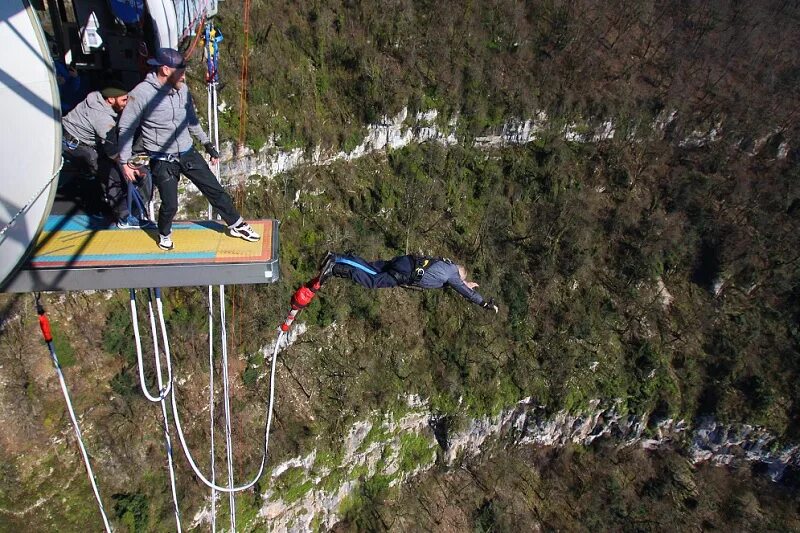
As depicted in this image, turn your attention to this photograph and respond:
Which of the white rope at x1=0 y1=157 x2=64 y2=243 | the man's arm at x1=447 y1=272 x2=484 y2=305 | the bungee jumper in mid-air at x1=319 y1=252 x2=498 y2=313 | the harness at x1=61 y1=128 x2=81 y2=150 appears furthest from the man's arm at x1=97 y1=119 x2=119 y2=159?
the man's arm at x1=447 y1=272 x2=484 y2=305

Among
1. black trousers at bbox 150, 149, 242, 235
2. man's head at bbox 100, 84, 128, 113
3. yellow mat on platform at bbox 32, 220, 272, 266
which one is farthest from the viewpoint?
man's head at bbox 100, 84, 128, 113

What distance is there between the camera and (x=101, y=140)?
573 centimetres

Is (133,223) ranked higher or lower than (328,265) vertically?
higher

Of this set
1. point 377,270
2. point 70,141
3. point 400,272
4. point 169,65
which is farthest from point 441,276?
point 70,141

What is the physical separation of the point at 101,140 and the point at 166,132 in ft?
5.59

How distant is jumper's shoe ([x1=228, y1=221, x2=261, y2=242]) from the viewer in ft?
19.4

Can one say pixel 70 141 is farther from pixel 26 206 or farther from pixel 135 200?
pixel 26 206

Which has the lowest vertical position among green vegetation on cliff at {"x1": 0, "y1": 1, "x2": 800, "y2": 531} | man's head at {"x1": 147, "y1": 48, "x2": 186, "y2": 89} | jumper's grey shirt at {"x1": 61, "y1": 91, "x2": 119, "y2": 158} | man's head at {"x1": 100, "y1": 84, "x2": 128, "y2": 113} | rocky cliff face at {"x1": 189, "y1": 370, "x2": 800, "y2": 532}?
rocky cliff face at {"x1": 189, "y1": 370, "x2": 800, "y2": 532}

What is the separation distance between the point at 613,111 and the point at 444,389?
75.4ft

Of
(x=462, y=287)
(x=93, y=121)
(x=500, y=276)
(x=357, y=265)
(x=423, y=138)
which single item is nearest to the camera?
(x=93, y=121)

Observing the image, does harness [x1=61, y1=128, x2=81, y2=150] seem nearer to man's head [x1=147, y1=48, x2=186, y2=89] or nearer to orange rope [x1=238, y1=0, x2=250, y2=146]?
man's head [x1=147, y1=48, x2=186, y2=89]

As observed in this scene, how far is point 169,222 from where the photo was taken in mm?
5391

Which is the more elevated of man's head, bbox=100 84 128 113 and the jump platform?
man's head, bbox=100 84 128 113

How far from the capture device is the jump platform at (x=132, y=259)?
4.93 metres
